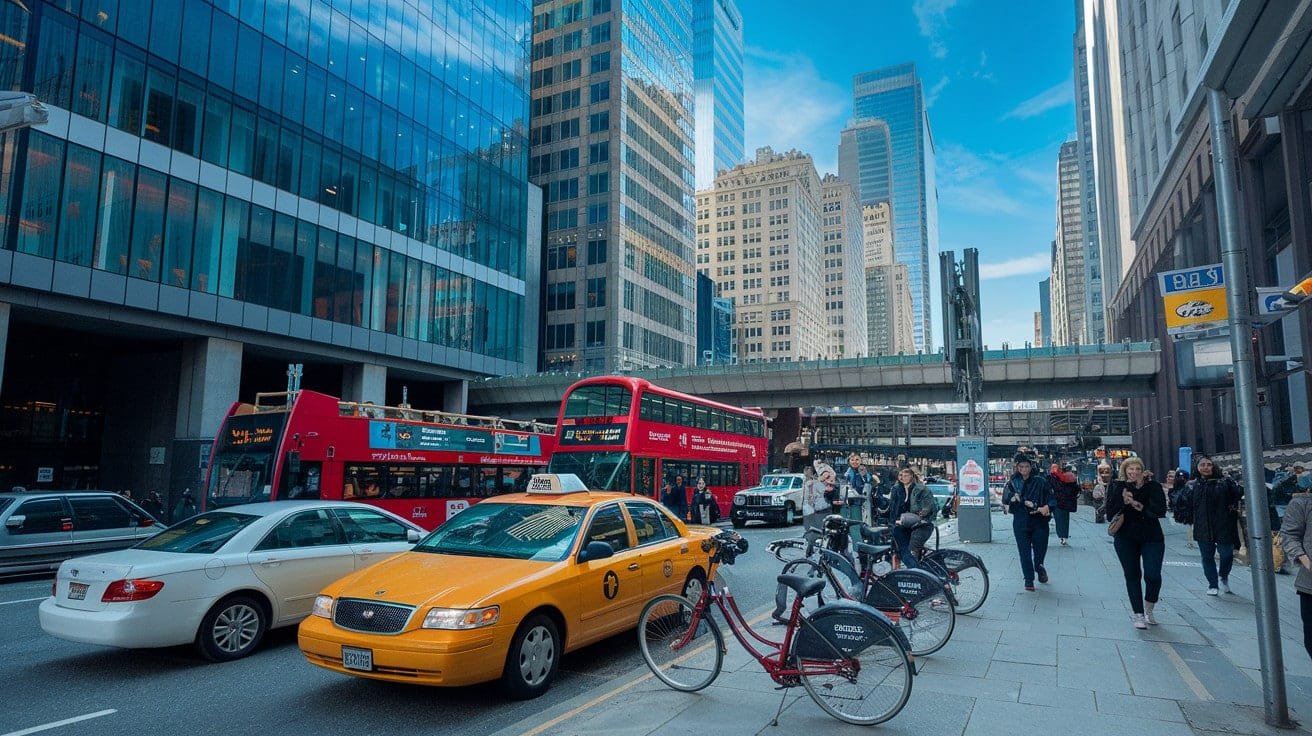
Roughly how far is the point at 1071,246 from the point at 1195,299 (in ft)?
613

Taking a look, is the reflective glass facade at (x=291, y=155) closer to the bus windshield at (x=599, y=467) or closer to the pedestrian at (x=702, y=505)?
the bus windshield at (x=599, y=467)

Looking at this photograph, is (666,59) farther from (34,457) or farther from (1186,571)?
(1186,571)

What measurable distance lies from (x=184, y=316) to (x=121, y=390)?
24.6 ft

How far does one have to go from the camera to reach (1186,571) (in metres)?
13.2

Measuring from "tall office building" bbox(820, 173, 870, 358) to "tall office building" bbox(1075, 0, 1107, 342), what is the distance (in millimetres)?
46606

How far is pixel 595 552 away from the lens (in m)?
6.49

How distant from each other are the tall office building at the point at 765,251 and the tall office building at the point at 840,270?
17268 millimetres

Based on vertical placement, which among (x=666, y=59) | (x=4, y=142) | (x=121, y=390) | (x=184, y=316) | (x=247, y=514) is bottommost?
(x=247, y=514)

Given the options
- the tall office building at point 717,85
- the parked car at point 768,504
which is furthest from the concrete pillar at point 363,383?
the tall office building at point 717,85

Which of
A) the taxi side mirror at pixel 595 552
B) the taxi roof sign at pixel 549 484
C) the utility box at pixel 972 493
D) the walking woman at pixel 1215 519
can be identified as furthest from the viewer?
the utility box at pixel 972 493

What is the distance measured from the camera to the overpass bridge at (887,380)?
116ft

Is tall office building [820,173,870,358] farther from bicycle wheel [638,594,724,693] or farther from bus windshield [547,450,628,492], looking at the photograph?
bicycle wheel [638,594,724,693]

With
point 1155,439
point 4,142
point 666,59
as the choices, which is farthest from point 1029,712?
point 666,59

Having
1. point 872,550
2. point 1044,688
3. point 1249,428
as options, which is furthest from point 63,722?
point 1249,428
